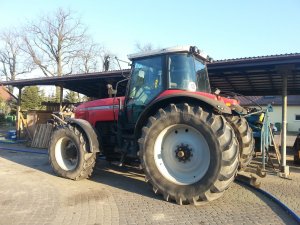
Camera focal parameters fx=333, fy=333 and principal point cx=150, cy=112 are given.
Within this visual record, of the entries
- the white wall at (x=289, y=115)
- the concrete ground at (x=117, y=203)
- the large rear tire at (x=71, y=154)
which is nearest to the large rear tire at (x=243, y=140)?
the concrete ground at (x=117, y=203)

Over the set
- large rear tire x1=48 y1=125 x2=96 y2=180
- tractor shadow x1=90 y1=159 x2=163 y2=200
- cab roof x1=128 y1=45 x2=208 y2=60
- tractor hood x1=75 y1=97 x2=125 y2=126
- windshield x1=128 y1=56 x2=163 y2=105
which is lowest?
tractor shadow x1=90 y1=159 x2=163 y2=200

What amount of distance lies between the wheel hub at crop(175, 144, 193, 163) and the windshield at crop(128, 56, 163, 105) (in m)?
1.24

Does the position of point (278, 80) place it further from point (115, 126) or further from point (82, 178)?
point (82, 178)

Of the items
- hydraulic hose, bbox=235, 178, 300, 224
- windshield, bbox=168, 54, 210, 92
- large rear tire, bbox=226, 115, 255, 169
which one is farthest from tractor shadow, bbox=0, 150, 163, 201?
large rear tire, bbox=226, 115, 255, 169

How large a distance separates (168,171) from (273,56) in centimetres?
445

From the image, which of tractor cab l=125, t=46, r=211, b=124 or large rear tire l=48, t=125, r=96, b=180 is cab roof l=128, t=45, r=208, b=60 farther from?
large rear tire l=48, t=125, r=96, b=180

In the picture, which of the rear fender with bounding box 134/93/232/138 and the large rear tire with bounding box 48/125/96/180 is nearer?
the rear fender with bounding box 134/93/232/138

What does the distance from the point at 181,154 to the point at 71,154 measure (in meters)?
2.89

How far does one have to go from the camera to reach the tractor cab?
6141 millimetres

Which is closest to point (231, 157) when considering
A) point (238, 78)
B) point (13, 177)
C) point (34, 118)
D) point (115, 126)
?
point (115, 126)

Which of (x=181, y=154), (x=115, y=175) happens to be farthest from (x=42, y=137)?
(x=181, y=154)

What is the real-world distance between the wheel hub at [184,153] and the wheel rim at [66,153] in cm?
267

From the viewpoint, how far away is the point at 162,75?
6.24 meters

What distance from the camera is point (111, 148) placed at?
760cm
